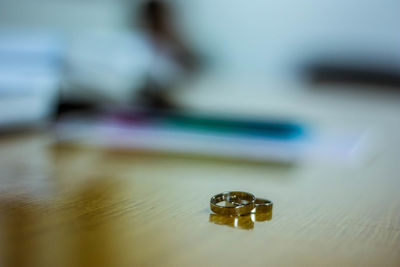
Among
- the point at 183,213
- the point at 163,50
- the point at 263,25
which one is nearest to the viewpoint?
the point at 183,213

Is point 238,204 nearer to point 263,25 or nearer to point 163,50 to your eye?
point 163,50

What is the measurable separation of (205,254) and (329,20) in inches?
93.7

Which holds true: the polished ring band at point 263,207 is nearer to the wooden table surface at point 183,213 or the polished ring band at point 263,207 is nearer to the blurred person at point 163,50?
the wooden table surface at point 183,213

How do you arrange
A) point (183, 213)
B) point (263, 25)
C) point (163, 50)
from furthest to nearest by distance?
point (263, 25)
point (163, 50)
point (183, 213)

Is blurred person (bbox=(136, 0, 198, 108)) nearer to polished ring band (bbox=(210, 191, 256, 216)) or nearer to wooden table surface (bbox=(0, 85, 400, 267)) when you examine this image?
wooden table surface (bbox=(0, 85, 400, 267))

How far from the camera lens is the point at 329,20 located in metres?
2.40

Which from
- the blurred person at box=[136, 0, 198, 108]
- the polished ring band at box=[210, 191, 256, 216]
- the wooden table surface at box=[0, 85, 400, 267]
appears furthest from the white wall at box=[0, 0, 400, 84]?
the polished ring band at box=[210, 191, 256, 216]

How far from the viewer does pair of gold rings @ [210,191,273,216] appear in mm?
291

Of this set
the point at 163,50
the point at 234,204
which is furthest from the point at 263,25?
the point at 234,204

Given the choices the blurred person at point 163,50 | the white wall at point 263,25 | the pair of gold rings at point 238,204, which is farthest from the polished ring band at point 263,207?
the white wall at point 263,25

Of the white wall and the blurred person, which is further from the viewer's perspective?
the white wall

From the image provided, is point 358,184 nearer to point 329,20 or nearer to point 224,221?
point 224,221

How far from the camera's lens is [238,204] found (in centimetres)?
32

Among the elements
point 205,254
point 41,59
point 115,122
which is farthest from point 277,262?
point 41,59
